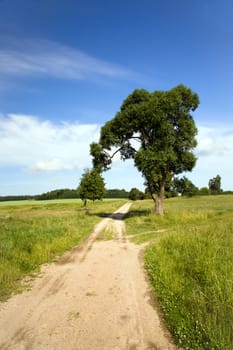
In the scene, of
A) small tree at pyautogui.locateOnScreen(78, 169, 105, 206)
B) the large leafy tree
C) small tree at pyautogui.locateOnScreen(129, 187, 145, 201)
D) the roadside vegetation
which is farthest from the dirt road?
small tree at pyautogui.locateOnScreen(129, 187, 145, 201)

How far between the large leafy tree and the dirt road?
48.3 ft

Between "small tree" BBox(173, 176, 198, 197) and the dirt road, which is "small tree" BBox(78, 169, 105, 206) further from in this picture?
the dirt road

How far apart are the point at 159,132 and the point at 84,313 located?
18.8 m

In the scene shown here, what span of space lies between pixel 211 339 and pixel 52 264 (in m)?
6.44

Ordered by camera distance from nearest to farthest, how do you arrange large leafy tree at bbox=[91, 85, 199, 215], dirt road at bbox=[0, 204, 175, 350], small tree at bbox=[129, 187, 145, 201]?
dirt road at bbox=[0, 204, 175, 350]
large leafy tree at bbox=[91, 85, 199, 215]
small tree at bbox=[129, 187, 145, 201]

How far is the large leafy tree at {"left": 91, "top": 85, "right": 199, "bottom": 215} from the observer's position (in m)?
21.7

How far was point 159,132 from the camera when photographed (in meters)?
22.0

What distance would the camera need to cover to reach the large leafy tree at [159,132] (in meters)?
21.7

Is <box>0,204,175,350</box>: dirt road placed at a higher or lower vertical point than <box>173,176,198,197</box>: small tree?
lower

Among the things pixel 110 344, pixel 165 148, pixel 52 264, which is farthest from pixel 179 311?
pixel 165 148

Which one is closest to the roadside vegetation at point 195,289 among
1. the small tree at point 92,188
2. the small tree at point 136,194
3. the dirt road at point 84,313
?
the dirt road at point 84,313

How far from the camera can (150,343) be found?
400cm

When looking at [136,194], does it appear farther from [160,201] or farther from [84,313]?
[84,313]

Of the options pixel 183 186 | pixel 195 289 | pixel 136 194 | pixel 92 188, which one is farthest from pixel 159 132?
pixel 136 194
